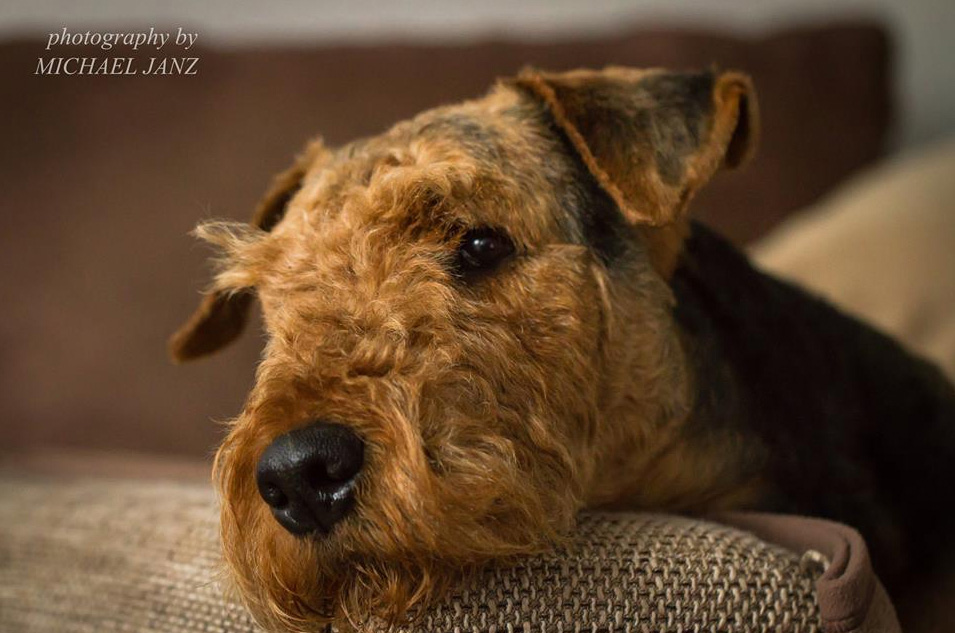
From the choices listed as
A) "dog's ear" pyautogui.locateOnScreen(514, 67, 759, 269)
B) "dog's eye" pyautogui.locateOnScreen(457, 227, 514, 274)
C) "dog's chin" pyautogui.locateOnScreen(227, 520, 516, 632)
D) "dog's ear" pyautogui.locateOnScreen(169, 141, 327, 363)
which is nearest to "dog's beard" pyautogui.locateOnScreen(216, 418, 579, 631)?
"dog's chin" pyautogui.locateOnScreen(227, 520, 516, 632)

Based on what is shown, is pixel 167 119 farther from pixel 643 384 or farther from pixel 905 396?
pixel 905 396

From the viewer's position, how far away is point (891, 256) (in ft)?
7.60

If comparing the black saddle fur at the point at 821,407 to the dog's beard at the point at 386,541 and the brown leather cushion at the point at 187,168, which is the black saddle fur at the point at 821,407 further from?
the brown leather cushion at the point at 187,168

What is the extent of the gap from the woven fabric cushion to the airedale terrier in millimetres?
45

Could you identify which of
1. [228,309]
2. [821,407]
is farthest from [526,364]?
[228,309]

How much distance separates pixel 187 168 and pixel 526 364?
1.77m

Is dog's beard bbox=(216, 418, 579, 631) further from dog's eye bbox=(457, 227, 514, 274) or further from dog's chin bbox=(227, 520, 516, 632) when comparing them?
dog's eye bbox=(457, 227, 514, 274)

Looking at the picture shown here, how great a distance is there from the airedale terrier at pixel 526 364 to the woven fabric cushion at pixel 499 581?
4 cm

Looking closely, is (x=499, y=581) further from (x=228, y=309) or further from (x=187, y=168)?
(x=187, y=168)

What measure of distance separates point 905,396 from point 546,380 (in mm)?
754

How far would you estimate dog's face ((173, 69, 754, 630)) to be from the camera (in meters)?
0.87

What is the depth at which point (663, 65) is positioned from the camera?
2.51 meters

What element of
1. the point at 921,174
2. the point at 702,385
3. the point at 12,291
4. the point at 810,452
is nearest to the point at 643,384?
the point at 702,385

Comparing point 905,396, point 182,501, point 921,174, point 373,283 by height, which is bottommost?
point 182,501
